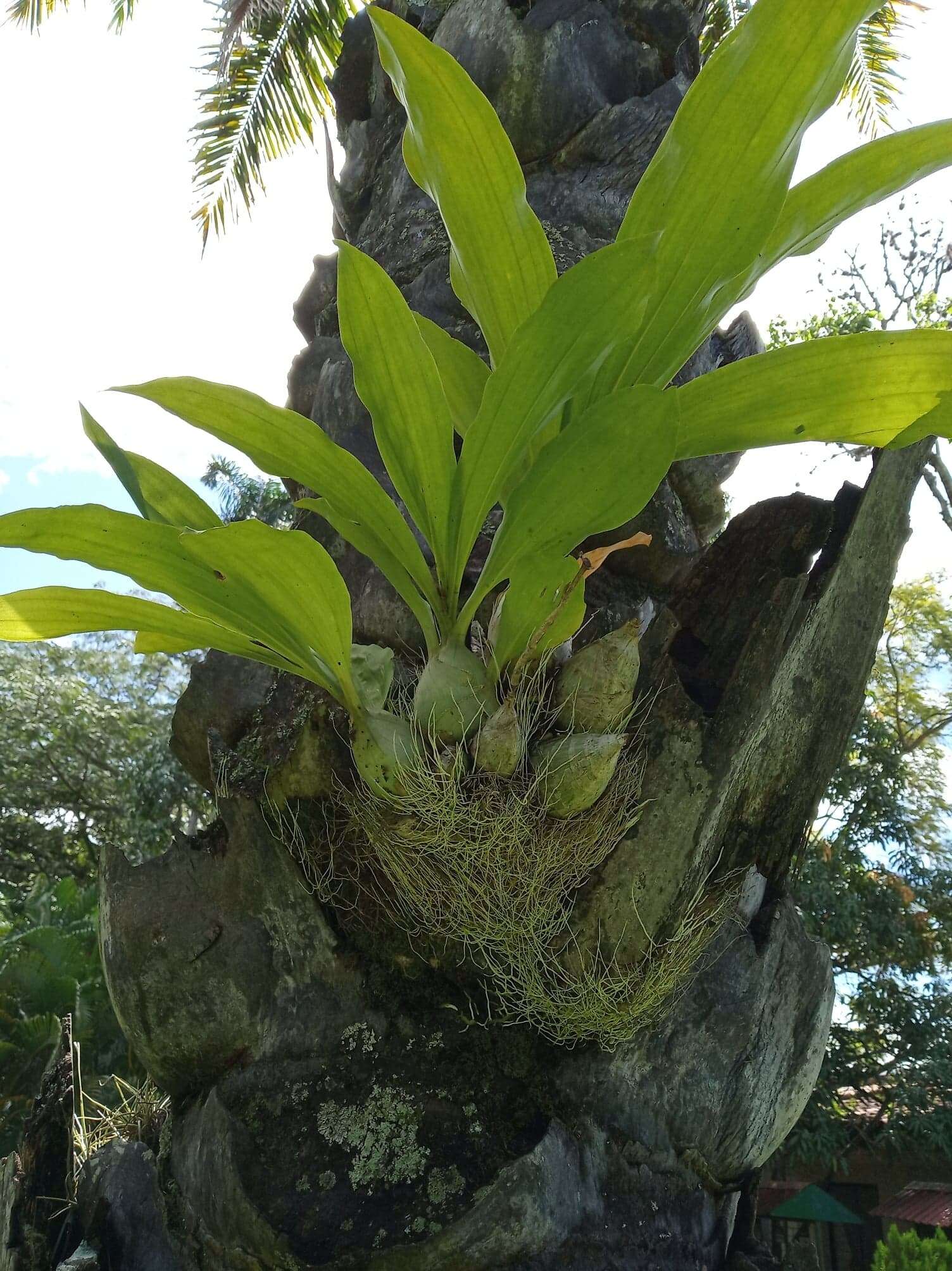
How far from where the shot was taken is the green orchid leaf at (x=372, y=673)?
1.07m

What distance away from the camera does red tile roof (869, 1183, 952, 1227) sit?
26.0ft

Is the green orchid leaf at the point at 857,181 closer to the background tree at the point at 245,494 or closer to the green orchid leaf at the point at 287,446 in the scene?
the green orchid leaf at the point at 287,446

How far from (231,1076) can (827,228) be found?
1.22 metres

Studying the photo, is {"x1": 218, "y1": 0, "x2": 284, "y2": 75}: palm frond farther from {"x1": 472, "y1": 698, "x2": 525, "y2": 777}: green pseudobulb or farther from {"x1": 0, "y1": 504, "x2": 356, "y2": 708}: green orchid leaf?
{"x1": 472, "y1": 698, "x2": 525, "y2": 777}: green pseudobulb

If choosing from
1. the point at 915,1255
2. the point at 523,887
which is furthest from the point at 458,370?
the point at 915,1255

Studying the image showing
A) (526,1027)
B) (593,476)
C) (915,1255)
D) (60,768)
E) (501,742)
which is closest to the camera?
(593,476)

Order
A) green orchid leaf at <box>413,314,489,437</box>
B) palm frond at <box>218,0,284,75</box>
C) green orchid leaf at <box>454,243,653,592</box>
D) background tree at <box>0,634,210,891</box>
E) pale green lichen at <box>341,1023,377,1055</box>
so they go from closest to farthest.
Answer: green orchid leaf at <box>454,243,653,592</box>
pale green lichen at <box>341,1023,377,1055</box>
green orchid leaf at <box>413,314,489,437</box>
palm frond at <box>218,0,284,75</box>
background tree at <box>0,634,210,891</box>

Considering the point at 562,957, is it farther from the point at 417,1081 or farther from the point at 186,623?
the point at 186,623

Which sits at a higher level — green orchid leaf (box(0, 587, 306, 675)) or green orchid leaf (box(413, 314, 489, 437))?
green orchid leaf (box(413, 314, 489, 437))

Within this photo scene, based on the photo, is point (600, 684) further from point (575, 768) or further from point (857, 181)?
point (857, 181)

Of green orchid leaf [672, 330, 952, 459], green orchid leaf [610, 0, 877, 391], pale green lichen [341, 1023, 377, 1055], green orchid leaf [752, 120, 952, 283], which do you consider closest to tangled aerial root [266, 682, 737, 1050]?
pale green lichen [341, 1023, 377, 1055]

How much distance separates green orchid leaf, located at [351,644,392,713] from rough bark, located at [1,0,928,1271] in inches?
3.5

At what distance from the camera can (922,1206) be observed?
827cm

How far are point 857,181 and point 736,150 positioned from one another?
20 centimetres
